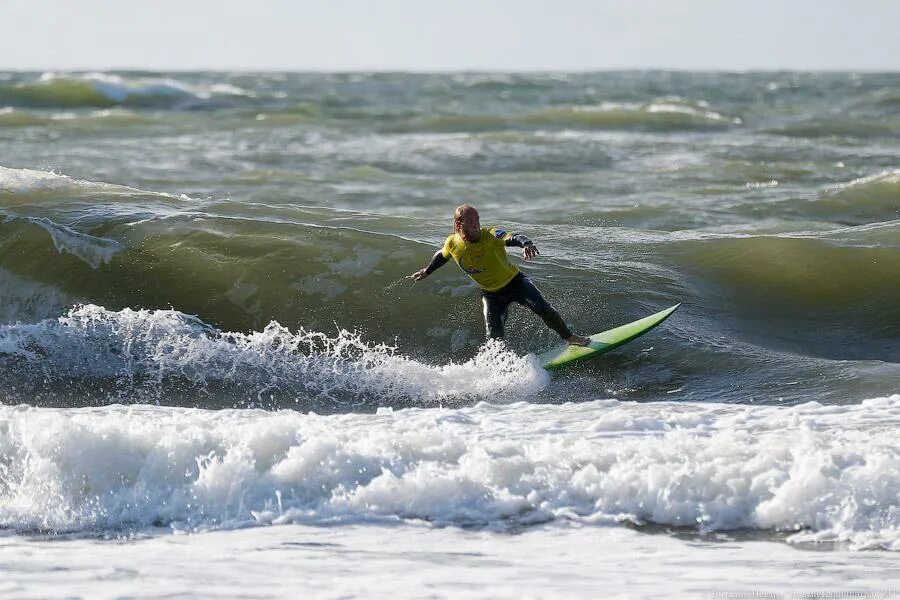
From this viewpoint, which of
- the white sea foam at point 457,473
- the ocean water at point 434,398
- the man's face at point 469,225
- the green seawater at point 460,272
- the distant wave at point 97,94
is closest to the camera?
the ocean water at point 434,398

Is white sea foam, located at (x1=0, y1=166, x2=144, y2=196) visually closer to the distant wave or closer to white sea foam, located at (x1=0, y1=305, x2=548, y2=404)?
white sea foam, located at (x1=0, y1=305, x2=548, y2=404)

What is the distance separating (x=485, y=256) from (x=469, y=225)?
0.37 m

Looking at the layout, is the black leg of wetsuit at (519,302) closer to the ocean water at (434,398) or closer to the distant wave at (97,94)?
the ocean water at (434,398)

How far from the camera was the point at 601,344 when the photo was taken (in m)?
10.1

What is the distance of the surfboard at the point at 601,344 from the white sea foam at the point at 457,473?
1640 mm

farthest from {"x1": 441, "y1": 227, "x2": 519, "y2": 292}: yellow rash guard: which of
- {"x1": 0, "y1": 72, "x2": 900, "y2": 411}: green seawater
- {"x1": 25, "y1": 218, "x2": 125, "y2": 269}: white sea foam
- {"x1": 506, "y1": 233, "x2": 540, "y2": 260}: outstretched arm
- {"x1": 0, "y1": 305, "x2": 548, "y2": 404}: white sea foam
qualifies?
{"x1": 25, "y1": 218, "x2": 125, "y2": 269}: white sea foam

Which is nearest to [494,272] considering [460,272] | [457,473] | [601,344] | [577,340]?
[577,340]

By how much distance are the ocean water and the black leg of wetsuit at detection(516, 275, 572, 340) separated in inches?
15.2

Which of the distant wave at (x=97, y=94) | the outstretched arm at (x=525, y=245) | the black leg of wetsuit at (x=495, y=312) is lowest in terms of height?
the black leg of wetsuit at (x=495, y=312)

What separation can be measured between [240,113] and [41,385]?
31.8m

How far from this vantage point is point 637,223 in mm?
16672

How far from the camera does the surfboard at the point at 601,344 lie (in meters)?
10.0

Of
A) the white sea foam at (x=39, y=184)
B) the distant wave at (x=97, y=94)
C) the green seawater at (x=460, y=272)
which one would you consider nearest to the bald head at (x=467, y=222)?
the green seawater at (x=460, y=272)

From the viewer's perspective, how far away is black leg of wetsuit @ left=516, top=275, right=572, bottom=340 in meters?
9.96
